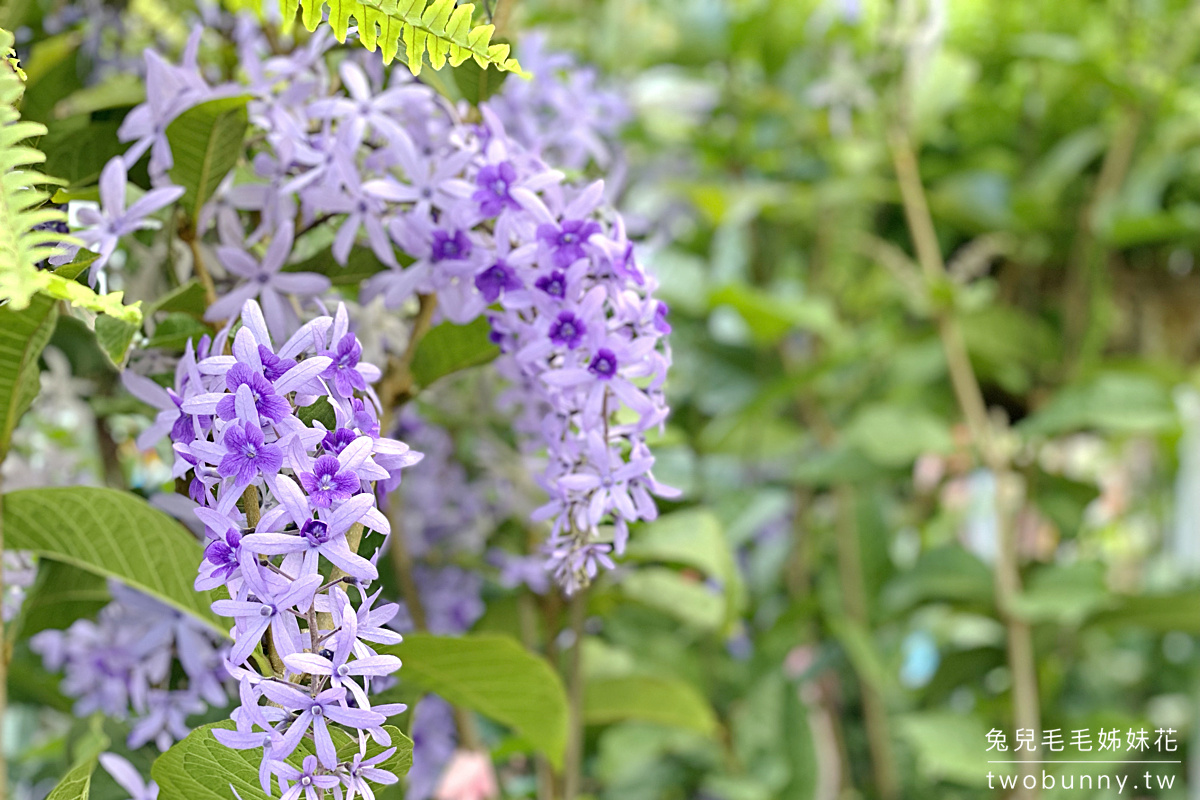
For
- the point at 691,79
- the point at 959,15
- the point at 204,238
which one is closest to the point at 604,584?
the point at 204,238

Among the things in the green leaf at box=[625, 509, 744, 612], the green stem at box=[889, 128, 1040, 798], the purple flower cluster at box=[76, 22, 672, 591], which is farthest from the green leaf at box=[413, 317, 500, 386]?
the green stem at box=[889, 128, 1040, 798]

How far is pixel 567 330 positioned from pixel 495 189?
57mm

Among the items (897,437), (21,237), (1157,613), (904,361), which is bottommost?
(21,237)

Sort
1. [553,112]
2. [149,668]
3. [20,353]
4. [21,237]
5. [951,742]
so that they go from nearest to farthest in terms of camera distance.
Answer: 1. [21,237]
2. [20,353]
3. [149,668]
4. [553,112]
5. [951,742]

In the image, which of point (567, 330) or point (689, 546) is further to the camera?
point (689, 546)

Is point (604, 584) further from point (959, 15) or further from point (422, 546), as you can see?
point (959, 15)

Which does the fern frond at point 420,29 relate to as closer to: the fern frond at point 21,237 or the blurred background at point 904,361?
the fern frond at point 21,237

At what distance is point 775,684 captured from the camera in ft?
3.02

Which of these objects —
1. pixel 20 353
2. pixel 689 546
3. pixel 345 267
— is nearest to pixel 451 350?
pixel 345 267

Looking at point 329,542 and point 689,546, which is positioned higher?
point 689,546

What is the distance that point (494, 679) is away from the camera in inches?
16.5

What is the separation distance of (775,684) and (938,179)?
604 mm

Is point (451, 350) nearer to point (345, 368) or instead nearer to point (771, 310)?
point (345, 368)

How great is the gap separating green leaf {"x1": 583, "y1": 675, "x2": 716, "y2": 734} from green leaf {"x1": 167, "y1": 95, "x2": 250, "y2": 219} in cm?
41
